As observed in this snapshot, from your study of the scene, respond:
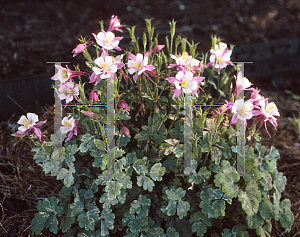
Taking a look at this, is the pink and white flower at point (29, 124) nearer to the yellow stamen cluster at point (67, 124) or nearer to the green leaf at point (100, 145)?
the yellow stamen cluster at point (67, 124)

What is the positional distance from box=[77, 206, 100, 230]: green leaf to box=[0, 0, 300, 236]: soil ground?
0.48 m

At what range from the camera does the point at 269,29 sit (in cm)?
347

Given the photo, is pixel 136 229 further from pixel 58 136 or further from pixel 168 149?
pixel 58 136

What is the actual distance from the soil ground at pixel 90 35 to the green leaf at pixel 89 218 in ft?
1.57

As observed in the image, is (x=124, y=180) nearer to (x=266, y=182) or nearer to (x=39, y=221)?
(x=39, y=221)

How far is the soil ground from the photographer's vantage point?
5.91 ft

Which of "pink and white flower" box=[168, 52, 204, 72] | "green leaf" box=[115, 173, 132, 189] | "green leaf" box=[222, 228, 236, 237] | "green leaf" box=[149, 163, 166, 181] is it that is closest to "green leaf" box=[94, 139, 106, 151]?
"green leaf" box=[115, 173, 132, 189]

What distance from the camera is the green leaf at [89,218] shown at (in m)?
1.29

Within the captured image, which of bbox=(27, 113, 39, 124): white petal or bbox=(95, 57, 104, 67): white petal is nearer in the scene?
bbox=(95, 57, 104, 67): white petal

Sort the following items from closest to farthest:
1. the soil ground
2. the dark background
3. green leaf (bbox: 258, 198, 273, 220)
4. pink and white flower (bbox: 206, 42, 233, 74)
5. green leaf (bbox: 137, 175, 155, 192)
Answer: green leaf (bbox: 137, 175, 155, 192) < green leaf (bbox: 258, 198, 273, 220) < pink and white flower (bbox: 206, 42, 233, 74) < the soil ground < the dark background

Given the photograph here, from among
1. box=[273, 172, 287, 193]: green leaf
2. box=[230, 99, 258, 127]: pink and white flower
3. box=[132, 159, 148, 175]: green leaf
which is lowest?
box=[273, 172, 287, 193]: green leaf

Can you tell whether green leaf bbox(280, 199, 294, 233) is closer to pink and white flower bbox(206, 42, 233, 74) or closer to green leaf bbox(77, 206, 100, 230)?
pink and white flower bbox(206, 42, 233, 74)

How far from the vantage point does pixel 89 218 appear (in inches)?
51.4

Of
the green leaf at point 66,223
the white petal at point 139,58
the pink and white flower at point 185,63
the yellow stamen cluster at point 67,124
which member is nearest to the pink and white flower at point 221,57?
the pink and white flower at point 185,63
